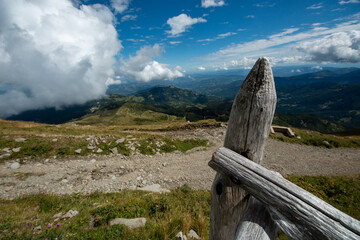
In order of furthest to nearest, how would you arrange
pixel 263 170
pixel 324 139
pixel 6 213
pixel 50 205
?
pixel 324 139
pixel 50 205
pixel 6 213
pixel 263 170

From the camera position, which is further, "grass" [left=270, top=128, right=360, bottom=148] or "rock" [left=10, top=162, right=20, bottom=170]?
"grass" [left=270, top=128, right=360, bottom=148]

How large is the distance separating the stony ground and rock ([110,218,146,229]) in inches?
190

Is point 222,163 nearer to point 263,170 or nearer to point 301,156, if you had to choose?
point 263,170

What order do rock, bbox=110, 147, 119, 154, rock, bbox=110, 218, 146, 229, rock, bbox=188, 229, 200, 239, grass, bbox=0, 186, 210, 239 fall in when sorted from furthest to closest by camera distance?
rock, bbox=110, 147, 119, 154, rock, bbox=110, 218, 146, 229, rock, bbox=188, 229, 200, 239, grass, bbox=0, 186, 210, 239

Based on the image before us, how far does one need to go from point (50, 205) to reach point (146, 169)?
6.09m

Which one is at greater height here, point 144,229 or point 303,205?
point 303,205

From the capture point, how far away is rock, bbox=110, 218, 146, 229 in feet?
15.2

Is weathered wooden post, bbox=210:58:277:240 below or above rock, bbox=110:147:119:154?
above

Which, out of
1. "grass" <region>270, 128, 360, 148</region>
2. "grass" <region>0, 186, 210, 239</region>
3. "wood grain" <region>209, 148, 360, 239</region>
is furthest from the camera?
"grass" <region>270, 128, 360, 148</region>

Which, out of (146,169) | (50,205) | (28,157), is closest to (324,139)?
(146,169)

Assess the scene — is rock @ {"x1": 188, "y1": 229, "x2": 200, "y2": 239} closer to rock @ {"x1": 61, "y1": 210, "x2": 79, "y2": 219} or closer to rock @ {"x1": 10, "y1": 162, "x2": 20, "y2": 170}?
rock @ {"x1": 61, "y1": 210, "x2": 79, "y2": 219}

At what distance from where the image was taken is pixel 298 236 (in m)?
1.54

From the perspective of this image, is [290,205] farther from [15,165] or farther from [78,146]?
[15,165]

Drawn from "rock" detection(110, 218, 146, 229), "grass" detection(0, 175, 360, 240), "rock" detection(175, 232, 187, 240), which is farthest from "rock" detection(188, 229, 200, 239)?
"rock" detection(110, 218, 146, 229)
